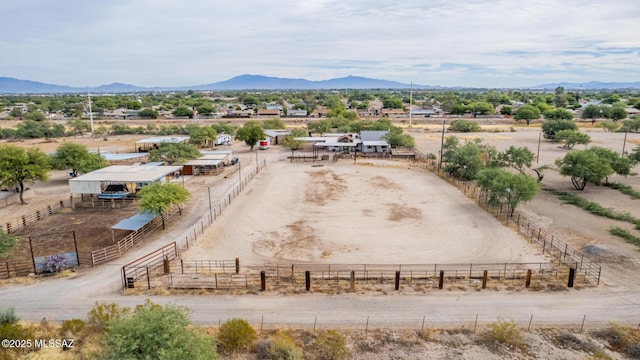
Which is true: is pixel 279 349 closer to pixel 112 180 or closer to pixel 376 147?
pixel 112 180

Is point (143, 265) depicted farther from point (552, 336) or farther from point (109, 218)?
point (552, 336)

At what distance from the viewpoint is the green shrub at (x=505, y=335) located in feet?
51.8

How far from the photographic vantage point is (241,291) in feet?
65.6

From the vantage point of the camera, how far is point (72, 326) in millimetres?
16312

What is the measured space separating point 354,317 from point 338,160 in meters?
38.9

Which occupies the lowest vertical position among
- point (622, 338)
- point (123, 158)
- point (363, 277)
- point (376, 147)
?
point (622, 338)

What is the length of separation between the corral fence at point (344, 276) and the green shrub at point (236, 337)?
4321 millimetres

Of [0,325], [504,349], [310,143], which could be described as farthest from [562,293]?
[310,143]

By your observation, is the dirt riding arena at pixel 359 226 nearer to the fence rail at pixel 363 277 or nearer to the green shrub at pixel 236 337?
the fence rail at pixel 363 277

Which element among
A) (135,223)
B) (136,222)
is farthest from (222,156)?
(135,223)

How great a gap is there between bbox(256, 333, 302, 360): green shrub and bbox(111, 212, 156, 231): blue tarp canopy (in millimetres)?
15441

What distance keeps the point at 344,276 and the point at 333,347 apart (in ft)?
23.1

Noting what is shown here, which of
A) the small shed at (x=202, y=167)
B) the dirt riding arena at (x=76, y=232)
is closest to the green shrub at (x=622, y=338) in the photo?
the dirt riding arena at (x=76, y=232)

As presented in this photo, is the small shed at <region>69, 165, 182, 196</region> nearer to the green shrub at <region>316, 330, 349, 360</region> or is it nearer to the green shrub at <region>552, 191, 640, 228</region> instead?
the green shrub at <region>316, 330, 349, 360</region>
